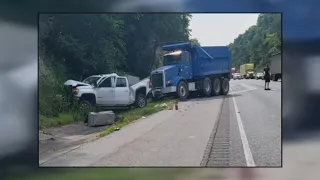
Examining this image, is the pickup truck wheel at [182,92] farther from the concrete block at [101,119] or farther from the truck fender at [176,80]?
the concrete block at [101,119]

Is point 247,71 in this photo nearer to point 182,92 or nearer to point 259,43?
point 259,43

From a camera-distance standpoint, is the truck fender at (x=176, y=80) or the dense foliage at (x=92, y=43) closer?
the dense foliage at (x=92, y=43)

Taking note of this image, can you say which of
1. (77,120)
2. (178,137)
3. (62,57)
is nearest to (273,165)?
(178,137)

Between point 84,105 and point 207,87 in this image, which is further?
point 207,87

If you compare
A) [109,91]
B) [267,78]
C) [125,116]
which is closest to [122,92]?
[109,91]

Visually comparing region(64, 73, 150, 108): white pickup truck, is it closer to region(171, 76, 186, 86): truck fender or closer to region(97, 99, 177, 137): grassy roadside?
region(97, 99, 177, 137): grassy roadside

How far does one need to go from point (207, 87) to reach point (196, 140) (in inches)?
21.4

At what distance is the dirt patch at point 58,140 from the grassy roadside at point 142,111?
0.73 ft

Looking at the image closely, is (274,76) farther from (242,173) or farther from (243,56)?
(242,173)

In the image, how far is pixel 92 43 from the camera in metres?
4.43

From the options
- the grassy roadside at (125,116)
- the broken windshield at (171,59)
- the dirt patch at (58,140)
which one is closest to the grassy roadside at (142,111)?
the grassy roadside at (125,116)

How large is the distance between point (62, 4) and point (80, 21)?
22 cm

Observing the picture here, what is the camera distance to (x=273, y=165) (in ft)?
14.2

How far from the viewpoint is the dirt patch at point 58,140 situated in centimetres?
440
